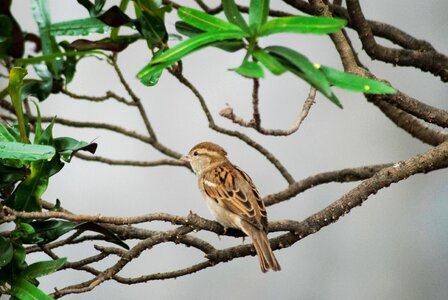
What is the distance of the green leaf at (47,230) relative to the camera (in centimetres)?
135

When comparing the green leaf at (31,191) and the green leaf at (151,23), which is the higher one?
the green leaf at (151,23)

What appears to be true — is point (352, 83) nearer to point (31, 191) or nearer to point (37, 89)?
point (31, 191)

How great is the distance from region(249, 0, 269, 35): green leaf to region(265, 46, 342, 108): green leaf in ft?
0.12

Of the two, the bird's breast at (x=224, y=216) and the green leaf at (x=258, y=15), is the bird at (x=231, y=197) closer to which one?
the bird's breast at (x=224, y=216)

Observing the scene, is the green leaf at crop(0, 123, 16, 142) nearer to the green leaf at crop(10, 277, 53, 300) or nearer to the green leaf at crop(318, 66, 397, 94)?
the green leaf at crop(10, 277, 53, 300)

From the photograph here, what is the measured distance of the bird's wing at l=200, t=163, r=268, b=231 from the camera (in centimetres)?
178

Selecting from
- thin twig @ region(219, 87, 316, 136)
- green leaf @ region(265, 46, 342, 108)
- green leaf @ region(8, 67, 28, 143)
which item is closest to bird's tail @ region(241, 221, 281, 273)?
thin twig @ region(219, 87, 316, 136)

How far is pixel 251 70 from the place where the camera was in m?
0.97

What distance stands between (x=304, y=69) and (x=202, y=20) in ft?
0.66

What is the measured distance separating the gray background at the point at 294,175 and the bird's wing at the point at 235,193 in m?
0.90

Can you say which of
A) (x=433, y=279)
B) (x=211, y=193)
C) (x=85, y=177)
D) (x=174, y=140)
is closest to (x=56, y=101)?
(x=85, y=177)

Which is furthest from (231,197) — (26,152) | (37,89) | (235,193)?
(26,152)

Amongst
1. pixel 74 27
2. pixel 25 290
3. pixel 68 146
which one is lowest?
pixel 25 290

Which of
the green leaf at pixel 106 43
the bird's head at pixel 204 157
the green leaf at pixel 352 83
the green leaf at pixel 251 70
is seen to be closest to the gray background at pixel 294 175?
the bird's head at pixel 204 157
